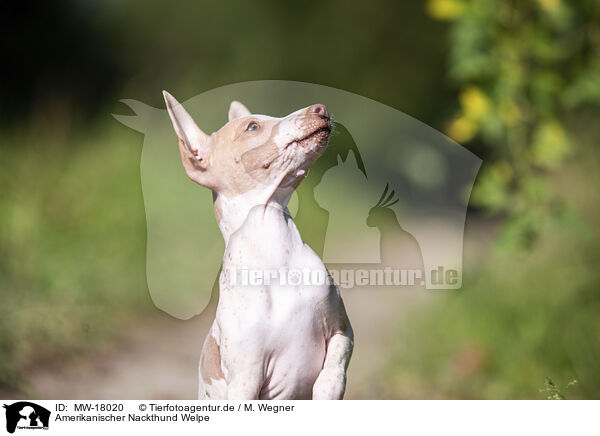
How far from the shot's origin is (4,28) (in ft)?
18.8

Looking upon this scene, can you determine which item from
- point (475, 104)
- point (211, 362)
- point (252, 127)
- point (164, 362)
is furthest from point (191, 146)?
point (164, 362)

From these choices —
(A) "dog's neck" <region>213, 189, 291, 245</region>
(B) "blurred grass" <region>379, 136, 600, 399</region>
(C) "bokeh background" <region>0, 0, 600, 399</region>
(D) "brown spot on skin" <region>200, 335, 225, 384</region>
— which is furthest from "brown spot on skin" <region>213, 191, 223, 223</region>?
(B) "blurred grass" <region>379, 136, 600, 399</region>

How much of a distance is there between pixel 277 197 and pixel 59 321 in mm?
2554

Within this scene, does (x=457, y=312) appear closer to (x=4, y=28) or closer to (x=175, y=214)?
(x=175, y=214)

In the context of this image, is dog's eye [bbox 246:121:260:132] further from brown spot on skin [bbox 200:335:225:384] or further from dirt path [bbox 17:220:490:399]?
dirt path [bbox 17:220:490:399]

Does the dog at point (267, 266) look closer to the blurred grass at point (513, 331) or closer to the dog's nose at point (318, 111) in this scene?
the dog's nose at point (318, 111)

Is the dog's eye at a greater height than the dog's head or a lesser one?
greater

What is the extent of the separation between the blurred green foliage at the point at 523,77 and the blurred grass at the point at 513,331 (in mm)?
456
